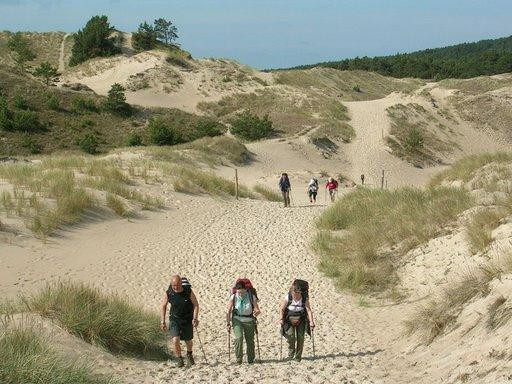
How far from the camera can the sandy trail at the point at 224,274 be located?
811 cm

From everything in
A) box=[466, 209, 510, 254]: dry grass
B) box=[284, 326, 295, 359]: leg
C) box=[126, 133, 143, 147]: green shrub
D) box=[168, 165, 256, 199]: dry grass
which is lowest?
box=[284, 326, 295, 359]: leg

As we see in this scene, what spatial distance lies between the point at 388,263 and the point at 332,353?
15.8ft

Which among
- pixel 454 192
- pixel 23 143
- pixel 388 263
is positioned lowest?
pixel 388 263

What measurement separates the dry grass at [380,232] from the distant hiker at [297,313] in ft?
15.5

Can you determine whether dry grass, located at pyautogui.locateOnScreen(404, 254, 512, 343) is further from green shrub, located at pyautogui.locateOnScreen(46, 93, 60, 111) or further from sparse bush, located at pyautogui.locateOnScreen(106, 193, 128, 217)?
green shrub, located at pyautogui.locateOnScreen(46, 93, 60, 111)

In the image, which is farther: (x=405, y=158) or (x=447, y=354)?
(x=405, y=158)

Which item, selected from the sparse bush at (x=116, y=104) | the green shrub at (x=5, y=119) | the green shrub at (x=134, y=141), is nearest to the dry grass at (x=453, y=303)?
the green shrub at (x=134, y=141)

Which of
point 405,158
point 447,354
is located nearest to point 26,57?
point 405,158

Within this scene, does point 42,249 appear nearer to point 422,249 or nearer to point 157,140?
point 422,249

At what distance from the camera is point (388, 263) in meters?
13.8

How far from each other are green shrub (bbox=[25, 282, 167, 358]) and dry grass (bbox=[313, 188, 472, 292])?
19.4 feet

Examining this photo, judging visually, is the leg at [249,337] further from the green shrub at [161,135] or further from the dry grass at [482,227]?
the green shrub at [161,135]

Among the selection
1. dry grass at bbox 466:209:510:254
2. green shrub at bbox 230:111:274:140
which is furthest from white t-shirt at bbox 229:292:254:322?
green shrub at bbox 230:111:274:140

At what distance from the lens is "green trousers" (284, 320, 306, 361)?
869 centimetres
